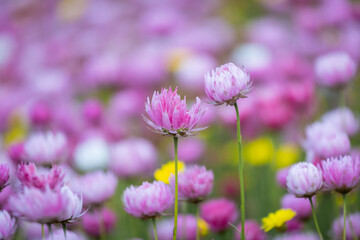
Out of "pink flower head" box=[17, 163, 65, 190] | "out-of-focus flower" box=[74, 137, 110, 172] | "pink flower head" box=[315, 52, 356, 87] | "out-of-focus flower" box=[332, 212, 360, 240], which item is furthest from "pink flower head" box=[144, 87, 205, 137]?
"out-of-focus flower" box=[74, 137, 110, 172]

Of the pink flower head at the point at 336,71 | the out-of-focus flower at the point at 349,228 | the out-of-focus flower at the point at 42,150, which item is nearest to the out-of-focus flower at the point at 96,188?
the out-of-focus flower at the point at 42,150

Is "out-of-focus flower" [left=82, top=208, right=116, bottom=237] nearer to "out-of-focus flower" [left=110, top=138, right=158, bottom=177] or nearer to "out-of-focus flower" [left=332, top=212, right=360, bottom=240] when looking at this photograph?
"out-of-focus flower" [left=110, top=138, right=158, bottom=177]

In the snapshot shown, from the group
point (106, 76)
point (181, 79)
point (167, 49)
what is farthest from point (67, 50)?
point (181, 79)

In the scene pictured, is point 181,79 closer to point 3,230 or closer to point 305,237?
point 305,237

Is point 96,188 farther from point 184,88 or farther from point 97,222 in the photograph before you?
point 184,88

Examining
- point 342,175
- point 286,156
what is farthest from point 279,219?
point 286,156

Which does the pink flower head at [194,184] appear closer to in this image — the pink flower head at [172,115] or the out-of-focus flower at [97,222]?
the pink flower head at [172,115]
